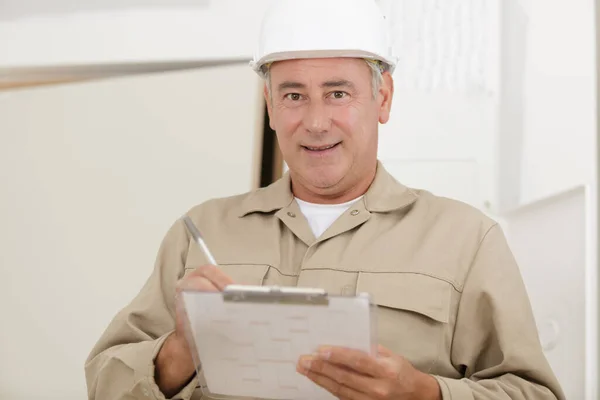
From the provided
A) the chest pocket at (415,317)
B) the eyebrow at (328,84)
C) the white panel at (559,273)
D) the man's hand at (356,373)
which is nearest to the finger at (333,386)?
the man's hand at (356,373)

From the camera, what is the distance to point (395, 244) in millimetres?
1483

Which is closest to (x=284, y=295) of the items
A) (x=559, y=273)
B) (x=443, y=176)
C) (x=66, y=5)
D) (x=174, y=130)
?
(x=559, y=273)

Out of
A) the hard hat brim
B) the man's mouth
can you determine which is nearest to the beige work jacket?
the man's mouth

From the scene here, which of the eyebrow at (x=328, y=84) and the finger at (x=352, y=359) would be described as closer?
the finger at (x=352, y=359)

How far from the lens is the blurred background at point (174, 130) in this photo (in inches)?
85.1

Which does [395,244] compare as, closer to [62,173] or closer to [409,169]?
[409,169]

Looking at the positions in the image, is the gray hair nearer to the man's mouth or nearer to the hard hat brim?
the hard hat brim

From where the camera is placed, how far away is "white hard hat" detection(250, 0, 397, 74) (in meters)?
1.50

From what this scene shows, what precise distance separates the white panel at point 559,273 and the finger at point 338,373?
78 centimetres

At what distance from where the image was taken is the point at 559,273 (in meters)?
1.89

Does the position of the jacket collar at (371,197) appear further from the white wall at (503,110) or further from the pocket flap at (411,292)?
the white wall at (503,110)

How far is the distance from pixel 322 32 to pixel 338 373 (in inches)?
27.3

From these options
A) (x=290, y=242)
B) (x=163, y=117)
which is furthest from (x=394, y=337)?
(x=163, y=117)

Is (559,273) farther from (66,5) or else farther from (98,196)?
(66,5)
